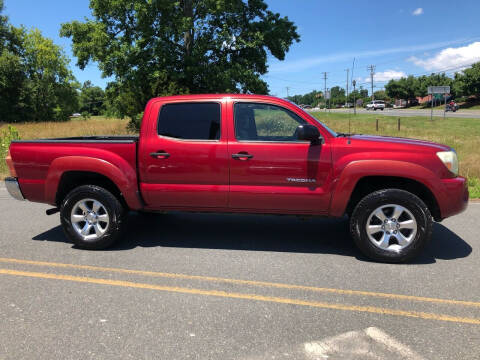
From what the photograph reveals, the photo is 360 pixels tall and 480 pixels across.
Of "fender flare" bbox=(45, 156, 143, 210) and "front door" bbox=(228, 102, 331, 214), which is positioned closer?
"front door" bbox=(228, 102, 331, 214)

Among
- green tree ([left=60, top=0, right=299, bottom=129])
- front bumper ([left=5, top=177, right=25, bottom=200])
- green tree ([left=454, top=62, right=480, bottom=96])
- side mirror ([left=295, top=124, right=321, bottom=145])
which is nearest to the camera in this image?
side mirror ([left=295, top=124, right=321, bottom=145])

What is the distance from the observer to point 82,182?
5.04 metres

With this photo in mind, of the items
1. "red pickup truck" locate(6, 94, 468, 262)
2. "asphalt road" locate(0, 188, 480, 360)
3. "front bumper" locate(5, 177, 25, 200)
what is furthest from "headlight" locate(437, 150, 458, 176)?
"front bumper" locate(5, 177, 25, 200)

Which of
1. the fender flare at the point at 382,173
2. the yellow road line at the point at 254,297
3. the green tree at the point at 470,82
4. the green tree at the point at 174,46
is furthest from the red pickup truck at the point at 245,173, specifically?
the green tree at the point at 470,82

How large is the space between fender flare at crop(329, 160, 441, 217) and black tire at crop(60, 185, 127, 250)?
9.10ft

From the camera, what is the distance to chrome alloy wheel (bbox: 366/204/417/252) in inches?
166

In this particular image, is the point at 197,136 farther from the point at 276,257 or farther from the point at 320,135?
the point at 276,257

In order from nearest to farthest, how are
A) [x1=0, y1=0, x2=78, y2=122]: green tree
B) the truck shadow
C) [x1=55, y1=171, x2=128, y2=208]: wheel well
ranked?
the truck shadow → [x1=55, y1=171, x2=128, y2=208]: wheel well → [x1=0, y1=0, x2=78, y2=122]: green tree

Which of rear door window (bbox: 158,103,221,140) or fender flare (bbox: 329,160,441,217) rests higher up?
rear door window (bbox: 158,103,221,140)

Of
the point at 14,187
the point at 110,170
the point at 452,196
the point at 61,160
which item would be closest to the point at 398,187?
the point at 452,196

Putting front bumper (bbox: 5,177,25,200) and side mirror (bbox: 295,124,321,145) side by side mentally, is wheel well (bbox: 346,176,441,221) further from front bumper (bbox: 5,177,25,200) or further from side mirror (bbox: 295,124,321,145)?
front bumper (bbox: 5,177,25,200)

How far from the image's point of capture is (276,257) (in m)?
4.47

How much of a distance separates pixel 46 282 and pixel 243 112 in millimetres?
2910

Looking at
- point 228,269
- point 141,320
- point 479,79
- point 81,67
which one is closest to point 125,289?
point 141,320
